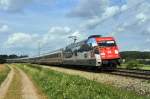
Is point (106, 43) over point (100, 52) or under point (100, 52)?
over

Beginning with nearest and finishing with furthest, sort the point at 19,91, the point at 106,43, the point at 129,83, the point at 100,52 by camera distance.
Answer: the point at 129,83 → the point at 19,91 → the point at 100,52 → the point at 106,43

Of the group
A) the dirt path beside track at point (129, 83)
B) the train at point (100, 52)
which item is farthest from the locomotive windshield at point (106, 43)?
the dirt path beside track at point (129, 83)

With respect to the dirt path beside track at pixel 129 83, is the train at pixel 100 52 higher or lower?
higher

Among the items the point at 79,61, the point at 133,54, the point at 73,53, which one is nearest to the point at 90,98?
the point at 79,61

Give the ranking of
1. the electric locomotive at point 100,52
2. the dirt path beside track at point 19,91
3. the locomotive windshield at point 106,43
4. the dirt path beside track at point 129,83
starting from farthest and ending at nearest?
the locomotive windshield at point 106,43
the electric locomotive at point 100,52
the dirt path beside track at point 19,91
the dirt path beside track at point 129,83

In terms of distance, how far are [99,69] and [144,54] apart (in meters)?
64.2

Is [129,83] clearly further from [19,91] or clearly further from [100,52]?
[100,52]

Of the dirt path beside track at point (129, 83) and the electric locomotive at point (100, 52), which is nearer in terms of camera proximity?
the dirt path beside track at point (129, 83)

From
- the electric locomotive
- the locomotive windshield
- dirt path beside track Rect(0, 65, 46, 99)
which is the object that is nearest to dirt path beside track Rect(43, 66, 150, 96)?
dirt path beside track Rect(0, 65, 46, 99)

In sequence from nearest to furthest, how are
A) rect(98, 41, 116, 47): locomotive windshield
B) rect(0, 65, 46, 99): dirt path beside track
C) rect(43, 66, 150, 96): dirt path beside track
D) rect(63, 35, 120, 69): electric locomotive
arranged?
rect(43, 66, 150, 96): dirt path beside track, rect(0, 65, 46, 99): dirt path beside track, rect(63, 35, 120, 69): electric locomotive, rect(98, 41, 116, 47): locomotive windshield

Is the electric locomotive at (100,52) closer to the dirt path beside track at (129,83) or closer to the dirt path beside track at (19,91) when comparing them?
the dirt path beside track at (19,91)

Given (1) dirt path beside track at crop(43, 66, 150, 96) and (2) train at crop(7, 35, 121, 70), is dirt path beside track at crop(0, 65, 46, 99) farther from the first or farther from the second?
(2) train at crop(7, 35, 121, 70)

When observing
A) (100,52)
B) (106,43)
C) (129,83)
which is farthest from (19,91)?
(106,43)

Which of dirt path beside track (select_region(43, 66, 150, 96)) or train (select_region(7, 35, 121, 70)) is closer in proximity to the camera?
dirt path beside track (select_region(43, 66, 150, 96))
